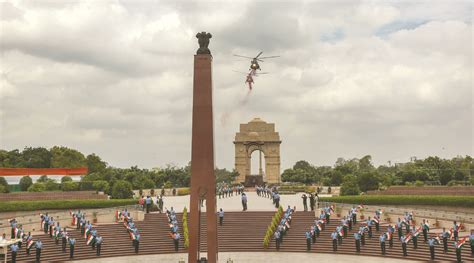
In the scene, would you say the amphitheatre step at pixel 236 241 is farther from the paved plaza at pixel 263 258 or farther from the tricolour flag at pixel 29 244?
the paved plaza at pixel 263 258

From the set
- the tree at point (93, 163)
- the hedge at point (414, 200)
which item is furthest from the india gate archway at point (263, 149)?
the hedge at point (414, 200)

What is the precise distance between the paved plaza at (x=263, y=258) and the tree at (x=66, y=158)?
55.9 metres

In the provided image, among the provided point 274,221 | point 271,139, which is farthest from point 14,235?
point 271,139

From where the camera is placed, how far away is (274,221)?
1006 inches

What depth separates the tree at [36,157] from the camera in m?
75.1

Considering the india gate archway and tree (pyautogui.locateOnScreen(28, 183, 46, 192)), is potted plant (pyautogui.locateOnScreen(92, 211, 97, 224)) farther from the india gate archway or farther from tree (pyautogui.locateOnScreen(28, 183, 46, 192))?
the india gate archway

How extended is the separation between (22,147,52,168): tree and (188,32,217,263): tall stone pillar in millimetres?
63544

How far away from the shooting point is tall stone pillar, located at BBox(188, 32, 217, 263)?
61.1 feet

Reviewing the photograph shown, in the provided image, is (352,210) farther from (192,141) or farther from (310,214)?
(192,141)

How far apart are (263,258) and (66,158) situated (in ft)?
198

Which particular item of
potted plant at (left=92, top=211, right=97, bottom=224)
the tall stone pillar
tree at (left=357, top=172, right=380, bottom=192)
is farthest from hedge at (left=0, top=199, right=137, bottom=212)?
tree at (left=357, top=172, right=380, bottom=192)

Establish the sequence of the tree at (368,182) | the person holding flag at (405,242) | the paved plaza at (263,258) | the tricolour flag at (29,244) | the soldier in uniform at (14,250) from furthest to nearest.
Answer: the tree at (368,182)
the person holding flag at (405,242)
the tricolour flag at (29,244)
the paved plaza at (263,258)
the soldier in uniform at (14,250)

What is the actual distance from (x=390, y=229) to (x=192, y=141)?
444 inches

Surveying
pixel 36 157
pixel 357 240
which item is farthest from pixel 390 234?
pixel 36 157
